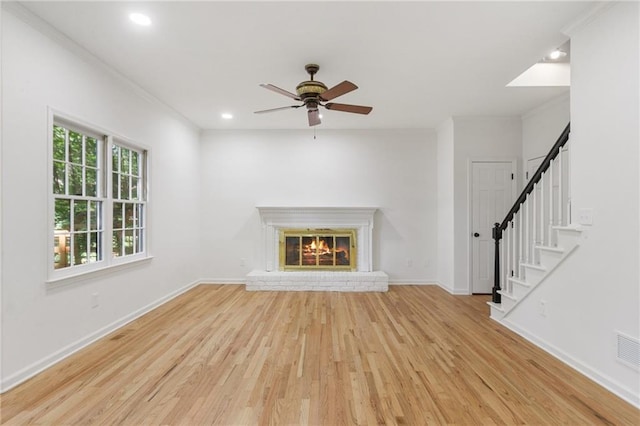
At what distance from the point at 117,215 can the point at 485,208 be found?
16.9 feet

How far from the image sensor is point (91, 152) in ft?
10.2

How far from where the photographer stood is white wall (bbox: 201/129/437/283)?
18.1 ft

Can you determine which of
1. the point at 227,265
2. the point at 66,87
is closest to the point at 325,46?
the point at 66,87

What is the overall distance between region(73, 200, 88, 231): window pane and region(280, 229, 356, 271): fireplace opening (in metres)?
2.95

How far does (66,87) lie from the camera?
8.87ft

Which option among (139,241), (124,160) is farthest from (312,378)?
(124,160)

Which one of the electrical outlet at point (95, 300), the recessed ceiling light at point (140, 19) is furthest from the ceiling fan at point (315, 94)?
the electrical outlet at point (95, 300)

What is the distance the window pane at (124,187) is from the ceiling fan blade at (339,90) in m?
2.55

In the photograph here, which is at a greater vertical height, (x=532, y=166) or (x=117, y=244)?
(x=532, y=166)

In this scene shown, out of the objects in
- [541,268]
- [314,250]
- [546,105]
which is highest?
[546,105]

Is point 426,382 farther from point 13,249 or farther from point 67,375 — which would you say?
point 13,249

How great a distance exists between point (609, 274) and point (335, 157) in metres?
4.09

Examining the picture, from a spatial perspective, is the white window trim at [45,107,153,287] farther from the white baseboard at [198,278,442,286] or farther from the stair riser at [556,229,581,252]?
the stair riser at [556,229,581,252]

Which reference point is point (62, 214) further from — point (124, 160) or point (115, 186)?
point (124, 160)
